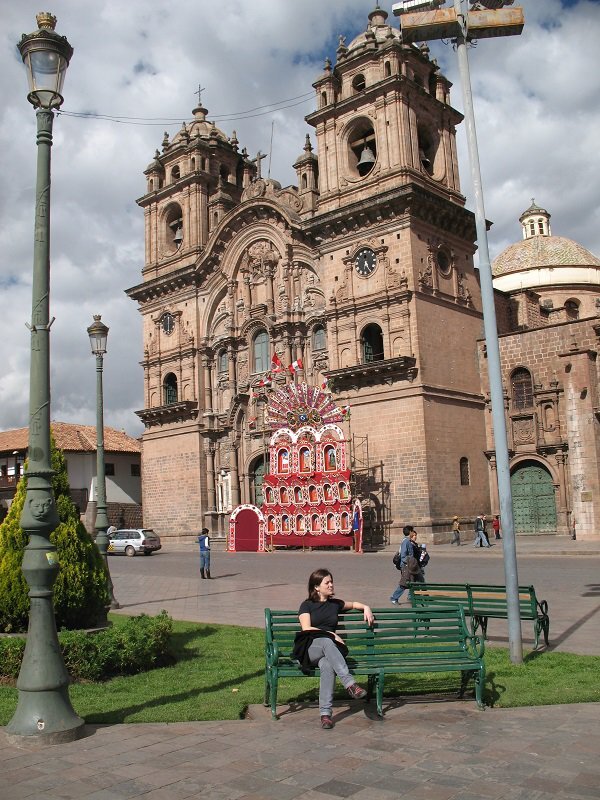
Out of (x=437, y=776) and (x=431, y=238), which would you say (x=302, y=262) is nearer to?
(x=431, y=238)

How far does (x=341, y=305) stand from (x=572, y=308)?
62.8 feet

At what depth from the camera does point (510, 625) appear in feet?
29.3

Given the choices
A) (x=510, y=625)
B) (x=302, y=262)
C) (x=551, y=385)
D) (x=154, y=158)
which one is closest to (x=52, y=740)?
(x=510, y=625)

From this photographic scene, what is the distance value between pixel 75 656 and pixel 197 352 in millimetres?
33496

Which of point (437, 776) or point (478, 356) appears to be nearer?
point (437, 776)

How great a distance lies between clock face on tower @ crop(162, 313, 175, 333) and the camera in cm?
4347

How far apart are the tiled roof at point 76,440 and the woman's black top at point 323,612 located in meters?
43.8

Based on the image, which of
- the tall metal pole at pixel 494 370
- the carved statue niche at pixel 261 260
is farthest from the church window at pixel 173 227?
the tall metal pole at pixel 494 370

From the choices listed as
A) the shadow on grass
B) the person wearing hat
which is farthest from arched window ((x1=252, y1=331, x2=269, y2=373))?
the shadow on grass

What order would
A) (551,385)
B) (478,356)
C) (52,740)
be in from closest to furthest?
1. (52,740)
2. (551,385)
3. (478,356)

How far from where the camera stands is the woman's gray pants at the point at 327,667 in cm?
652

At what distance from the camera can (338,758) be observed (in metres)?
5.62

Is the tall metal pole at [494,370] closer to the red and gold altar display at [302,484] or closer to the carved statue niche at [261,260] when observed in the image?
the red and gold altar display at [302,484]

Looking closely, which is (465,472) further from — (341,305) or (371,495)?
(341,305)
